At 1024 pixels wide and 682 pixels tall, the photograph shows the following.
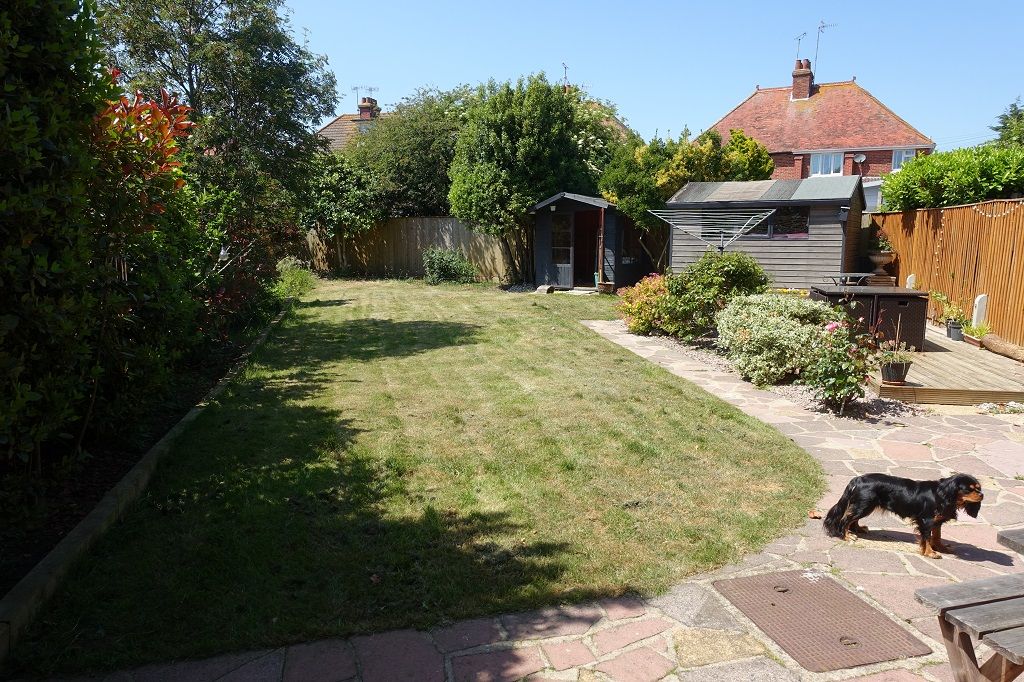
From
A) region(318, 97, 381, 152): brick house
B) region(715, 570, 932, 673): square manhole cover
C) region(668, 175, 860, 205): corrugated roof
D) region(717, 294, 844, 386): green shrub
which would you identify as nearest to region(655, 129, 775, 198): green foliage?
region(668, 175, 860, 205): corrugated roof

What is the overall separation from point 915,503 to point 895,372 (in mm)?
3929

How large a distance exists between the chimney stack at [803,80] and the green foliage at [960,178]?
2153 centimetres

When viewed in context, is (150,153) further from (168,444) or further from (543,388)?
(543,388)

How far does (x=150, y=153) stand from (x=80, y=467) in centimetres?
229

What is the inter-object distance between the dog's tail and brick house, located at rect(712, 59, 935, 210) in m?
30.3

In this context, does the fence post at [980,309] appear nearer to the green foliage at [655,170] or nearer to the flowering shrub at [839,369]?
the flowering shrub at [839,369]

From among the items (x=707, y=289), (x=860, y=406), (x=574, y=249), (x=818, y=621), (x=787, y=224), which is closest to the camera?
(x=818, y=621)

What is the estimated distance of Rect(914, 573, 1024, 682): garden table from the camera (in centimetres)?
216

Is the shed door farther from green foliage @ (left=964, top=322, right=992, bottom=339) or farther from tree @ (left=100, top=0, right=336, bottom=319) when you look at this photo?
green foliage @ (left=964, top=322, right=992, bottom=339)

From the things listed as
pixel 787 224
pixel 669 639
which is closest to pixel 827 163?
pixel 787 224

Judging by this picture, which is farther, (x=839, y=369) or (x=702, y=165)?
(x=702, y=165)

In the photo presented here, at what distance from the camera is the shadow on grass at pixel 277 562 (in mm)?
3074

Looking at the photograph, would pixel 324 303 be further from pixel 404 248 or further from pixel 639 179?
pixel 639 179

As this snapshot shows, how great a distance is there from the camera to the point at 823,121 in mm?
33094
